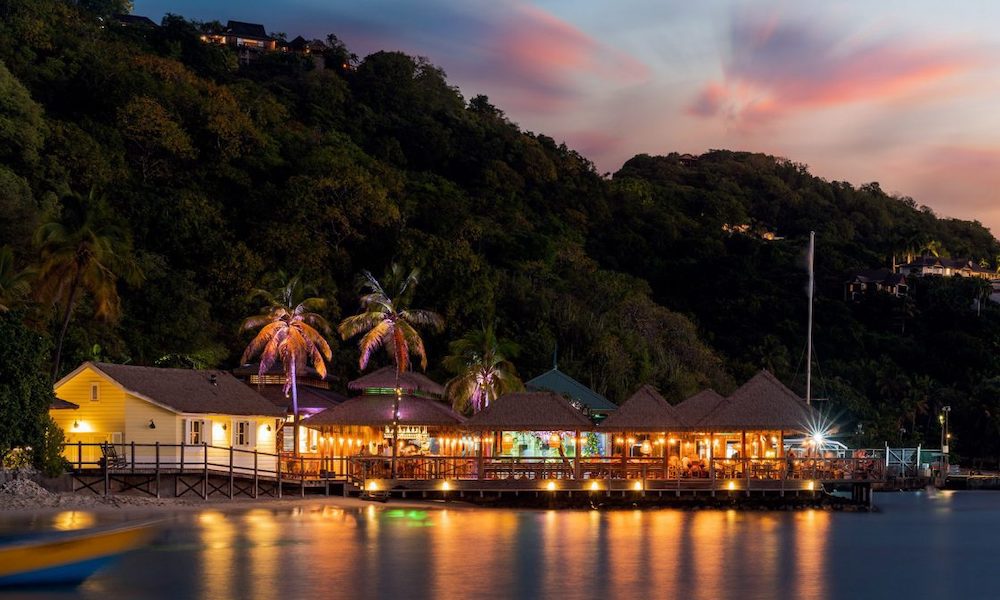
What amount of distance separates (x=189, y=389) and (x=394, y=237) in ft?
104

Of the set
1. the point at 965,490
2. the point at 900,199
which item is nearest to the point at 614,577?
the point at 965,490

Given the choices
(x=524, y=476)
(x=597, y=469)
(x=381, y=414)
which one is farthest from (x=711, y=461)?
(x=381, y=414)

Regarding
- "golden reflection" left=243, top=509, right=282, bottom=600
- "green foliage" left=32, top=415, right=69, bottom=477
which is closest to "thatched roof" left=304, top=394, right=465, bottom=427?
"golden reflection" left=243, top=509, right=282, bottom=600

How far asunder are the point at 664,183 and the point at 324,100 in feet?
165

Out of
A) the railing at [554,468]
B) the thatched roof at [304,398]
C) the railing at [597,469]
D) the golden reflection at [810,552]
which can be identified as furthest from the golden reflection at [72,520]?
the golden reflection at [810,552]

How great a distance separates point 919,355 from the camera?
105 meters

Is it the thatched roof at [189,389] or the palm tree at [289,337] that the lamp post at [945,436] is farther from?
the thatched roof at [189,389]

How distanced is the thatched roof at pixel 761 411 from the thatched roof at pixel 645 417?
3.86 ft

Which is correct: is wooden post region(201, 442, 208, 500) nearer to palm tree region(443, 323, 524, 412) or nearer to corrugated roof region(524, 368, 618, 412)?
palm tree region(443, 323, 524, 412)

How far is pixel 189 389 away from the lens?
49.3 m

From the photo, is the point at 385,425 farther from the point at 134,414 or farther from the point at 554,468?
the point at 134,414

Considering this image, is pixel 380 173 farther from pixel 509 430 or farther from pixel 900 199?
pixel 900 199

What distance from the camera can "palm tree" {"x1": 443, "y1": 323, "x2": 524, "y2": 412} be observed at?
55.6 metres

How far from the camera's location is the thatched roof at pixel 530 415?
48.8 m
